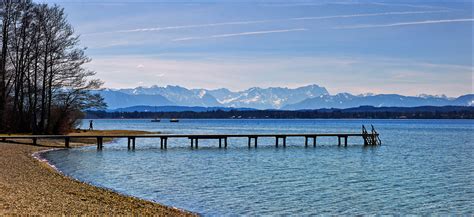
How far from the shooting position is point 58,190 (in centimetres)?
2152

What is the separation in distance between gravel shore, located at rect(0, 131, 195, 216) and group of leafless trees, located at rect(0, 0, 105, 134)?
1175 inches

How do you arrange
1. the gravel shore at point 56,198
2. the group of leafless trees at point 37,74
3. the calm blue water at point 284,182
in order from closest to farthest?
the gravel shore at point 56,198 → the calm blue water at point 284,182 → the group of leafless trees at point 37,74

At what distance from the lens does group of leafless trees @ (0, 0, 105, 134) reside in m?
55.2

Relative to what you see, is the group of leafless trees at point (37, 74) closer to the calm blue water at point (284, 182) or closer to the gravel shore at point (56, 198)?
the calm blue water at point (284, 182)

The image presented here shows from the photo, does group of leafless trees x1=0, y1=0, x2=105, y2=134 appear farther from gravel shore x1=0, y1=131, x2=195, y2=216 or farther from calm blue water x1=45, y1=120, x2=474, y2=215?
gravel shore x1=0, y1=131, x2=195, y2=216

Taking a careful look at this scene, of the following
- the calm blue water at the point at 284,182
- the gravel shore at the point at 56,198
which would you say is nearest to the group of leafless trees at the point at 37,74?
the calm blue water at the point at 284,182

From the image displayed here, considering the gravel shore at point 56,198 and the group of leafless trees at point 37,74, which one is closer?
the gravel shore at point 56,198

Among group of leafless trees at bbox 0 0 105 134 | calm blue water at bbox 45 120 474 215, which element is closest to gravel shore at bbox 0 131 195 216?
calm blue water at bbox 45 120 474 215

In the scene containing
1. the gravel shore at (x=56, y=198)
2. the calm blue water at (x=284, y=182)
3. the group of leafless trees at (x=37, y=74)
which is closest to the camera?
the gravel shore at (x=56, y=198)

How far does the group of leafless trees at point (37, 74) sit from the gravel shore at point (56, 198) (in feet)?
98.0

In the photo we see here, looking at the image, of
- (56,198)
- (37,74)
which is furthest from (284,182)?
(37,74)

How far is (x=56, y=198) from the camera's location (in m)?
18.8

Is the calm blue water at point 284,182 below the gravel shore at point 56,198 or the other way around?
below

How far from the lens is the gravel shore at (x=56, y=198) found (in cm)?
1634
